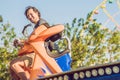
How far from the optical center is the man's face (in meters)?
11.8

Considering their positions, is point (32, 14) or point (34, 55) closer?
point (34, 55)

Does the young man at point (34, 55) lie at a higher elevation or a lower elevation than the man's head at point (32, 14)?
lower

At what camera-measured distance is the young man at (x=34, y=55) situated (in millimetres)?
11242

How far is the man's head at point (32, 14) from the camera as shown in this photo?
11789 mm

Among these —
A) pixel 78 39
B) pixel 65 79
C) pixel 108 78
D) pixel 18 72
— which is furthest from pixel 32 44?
pixel 78 39

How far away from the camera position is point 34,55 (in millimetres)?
11570

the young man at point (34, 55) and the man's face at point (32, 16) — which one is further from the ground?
the man's face at point (32, 16)

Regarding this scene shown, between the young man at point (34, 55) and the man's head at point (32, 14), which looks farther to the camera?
the man's head at point (32, 14)

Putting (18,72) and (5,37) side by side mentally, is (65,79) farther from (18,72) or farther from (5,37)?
(5,37)

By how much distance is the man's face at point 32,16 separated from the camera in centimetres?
1179

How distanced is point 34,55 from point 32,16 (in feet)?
4.26

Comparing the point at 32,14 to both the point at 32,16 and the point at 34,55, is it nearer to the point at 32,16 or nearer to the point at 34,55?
the point at 32,16

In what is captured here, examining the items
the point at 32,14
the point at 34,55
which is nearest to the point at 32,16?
the point at 32,14

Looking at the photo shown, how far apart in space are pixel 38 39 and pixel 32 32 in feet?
1.49
